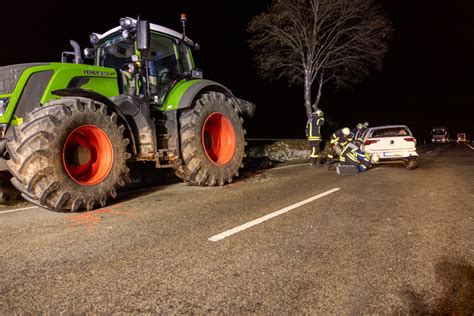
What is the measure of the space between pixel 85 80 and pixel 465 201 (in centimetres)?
650

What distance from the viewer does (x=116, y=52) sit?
21.7ft

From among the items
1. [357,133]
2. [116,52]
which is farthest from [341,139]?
[116,52]

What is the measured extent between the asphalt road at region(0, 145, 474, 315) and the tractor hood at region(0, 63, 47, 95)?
1.82 metres

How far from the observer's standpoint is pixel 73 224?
13.5 ft

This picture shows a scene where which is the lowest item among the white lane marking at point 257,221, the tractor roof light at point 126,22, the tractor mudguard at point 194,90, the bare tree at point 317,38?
the white lane marking at point 257,221

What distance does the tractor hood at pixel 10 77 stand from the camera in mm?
4797

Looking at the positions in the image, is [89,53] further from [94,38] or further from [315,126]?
[315,126]

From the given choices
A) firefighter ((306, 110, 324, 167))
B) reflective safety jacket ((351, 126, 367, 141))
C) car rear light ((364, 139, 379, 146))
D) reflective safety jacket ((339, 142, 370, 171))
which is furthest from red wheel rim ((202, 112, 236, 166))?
reflective safety jacket ((351, 126, 367, 141))

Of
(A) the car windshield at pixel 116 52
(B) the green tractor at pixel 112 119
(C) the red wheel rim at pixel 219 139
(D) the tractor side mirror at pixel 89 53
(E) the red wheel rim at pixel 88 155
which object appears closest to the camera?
(B) the green tractor at pixel 112 119

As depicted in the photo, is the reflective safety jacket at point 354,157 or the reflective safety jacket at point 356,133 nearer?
the reflective safety jacket at point 354,157

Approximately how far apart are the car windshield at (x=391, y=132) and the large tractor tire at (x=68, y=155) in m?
9.12

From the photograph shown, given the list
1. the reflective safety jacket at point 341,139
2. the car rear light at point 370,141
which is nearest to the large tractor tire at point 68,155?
the reflective safety jacket at point 341,139

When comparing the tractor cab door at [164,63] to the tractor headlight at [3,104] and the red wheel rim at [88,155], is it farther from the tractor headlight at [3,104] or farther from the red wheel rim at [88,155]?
the tractor headlight at [3,104]

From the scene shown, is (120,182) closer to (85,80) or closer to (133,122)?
(133,122)
